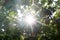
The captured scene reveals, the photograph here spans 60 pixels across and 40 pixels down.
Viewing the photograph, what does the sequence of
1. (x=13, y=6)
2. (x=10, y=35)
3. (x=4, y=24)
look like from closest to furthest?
(x=10, y=35) → (x=4, y=24) → (x=13, y=6)

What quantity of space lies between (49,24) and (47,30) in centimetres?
42

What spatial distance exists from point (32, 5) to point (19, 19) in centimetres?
154

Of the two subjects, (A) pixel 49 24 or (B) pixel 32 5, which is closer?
(A) pixel 49 24

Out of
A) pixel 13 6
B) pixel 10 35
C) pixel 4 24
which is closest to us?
pixel 10 35

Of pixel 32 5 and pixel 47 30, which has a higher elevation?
pixel 32 5

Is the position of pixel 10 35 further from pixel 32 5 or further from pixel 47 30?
pixel 32 5

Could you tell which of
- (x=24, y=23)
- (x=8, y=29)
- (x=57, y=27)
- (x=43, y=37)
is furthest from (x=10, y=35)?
(x=57, y=27)

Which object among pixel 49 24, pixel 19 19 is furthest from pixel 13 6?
pixel 49 24

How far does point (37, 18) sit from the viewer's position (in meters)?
9.30

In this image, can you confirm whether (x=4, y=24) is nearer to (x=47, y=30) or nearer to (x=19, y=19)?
(x=19, y=19)

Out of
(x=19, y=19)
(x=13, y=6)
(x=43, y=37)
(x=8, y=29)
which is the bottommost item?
(x=43, y=37)

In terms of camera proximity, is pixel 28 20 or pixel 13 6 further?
pixel 13 6

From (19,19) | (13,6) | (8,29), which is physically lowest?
(8,29)

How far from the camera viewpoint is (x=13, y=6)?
9.82 metres
